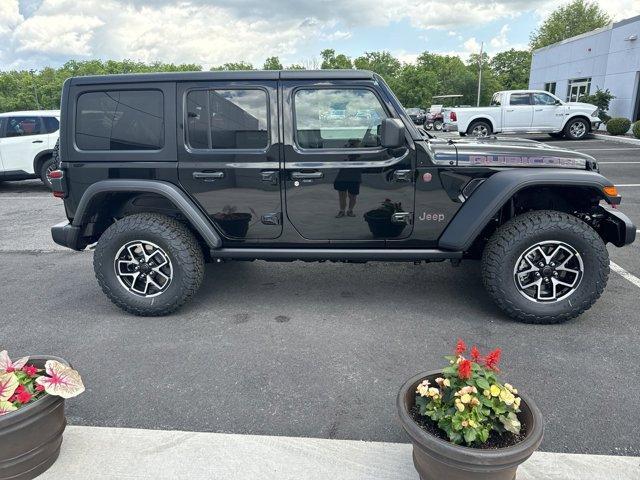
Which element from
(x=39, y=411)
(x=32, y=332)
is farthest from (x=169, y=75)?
(x=39, y=411)

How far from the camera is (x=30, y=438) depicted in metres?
2.07

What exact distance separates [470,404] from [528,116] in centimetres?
1645

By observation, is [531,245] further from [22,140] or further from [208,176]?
Answer: [22,140]

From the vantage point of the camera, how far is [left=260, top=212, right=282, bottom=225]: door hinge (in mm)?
A: 3744

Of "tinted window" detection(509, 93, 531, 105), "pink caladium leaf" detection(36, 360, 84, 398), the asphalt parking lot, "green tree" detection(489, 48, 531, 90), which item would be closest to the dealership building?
"tinted window" detection(509, 93, 531, 105)

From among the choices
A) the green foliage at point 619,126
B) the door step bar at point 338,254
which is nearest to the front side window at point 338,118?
the door step bar at point 338,254

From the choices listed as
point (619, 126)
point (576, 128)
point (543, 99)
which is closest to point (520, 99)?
point (543, 99)

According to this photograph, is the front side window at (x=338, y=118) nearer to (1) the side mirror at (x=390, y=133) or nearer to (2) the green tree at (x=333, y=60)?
(1) the side mirror at (x=390, y=133)

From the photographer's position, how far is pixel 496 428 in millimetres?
1948

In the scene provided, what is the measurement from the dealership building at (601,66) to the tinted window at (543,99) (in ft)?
16.4

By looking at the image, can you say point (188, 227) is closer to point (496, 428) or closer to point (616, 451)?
point (496, 428)

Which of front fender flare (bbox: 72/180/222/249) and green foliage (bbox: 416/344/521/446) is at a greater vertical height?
front fender flare (bbox: 72/180/222/249)

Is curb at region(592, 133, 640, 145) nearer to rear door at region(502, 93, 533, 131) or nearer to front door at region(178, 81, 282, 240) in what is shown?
rear door at region(502, 93, 533, 131)

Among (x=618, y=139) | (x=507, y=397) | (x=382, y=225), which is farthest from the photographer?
(x=618, y=139)
